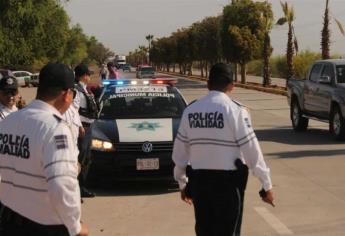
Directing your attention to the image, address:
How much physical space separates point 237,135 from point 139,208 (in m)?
4.06

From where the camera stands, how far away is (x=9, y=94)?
6031 mm

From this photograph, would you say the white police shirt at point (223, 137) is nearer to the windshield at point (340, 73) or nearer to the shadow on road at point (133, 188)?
the shadow on road at point (133, 188)

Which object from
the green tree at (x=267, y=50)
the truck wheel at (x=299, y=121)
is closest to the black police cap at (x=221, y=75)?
the truck wheel at (x=299, y=121)

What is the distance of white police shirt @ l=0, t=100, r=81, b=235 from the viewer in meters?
3.23

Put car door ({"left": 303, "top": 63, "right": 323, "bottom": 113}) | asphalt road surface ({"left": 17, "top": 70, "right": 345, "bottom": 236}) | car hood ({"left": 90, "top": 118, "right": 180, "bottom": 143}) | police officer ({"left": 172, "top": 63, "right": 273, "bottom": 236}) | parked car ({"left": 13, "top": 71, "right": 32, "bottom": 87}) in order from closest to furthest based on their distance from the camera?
1. police officer ({"left": 172, "top": 63, "right": 273, "bottom": 236})
2. asphalt road surface ({"left": 17, "top": 70, "right": 345, "bottom": 236})
3. car hood ({"left": 90, "top": 118, "right": 180, "bottom": 143})
4. car door ({"left": 303, "top": 63, "right": 323, "bottom": 113})
5. parked car ({"left": 13, "top": 71, "right": 32, "bottom": 87})

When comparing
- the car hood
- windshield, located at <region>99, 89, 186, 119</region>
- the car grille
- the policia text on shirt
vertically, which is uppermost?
the policia text on shirt

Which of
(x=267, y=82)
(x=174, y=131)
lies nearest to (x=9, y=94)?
(x=174, y=131)

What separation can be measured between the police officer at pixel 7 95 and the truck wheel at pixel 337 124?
9.72 m

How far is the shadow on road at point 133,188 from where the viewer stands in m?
9.23

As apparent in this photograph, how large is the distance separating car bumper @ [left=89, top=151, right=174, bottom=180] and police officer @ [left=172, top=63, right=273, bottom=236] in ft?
14.6

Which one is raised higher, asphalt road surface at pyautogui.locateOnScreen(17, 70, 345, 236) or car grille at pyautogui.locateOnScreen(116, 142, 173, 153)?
car grille at pyautogui.locateOnScreen(116, 142, 173, 153)

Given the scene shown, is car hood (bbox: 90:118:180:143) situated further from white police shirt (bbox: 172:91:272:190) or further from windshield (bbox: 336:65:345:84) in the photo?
windshield (bbox: 336:65:345:84)

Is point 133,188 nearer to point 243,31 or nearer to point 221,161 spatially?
point 221,161

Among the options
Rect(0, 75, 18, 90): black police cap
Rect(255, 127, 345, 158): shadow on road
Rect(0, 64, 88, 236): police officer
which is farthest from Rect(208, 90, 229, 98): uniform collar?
Rect(255, 127, 345, 158): shadow on road
